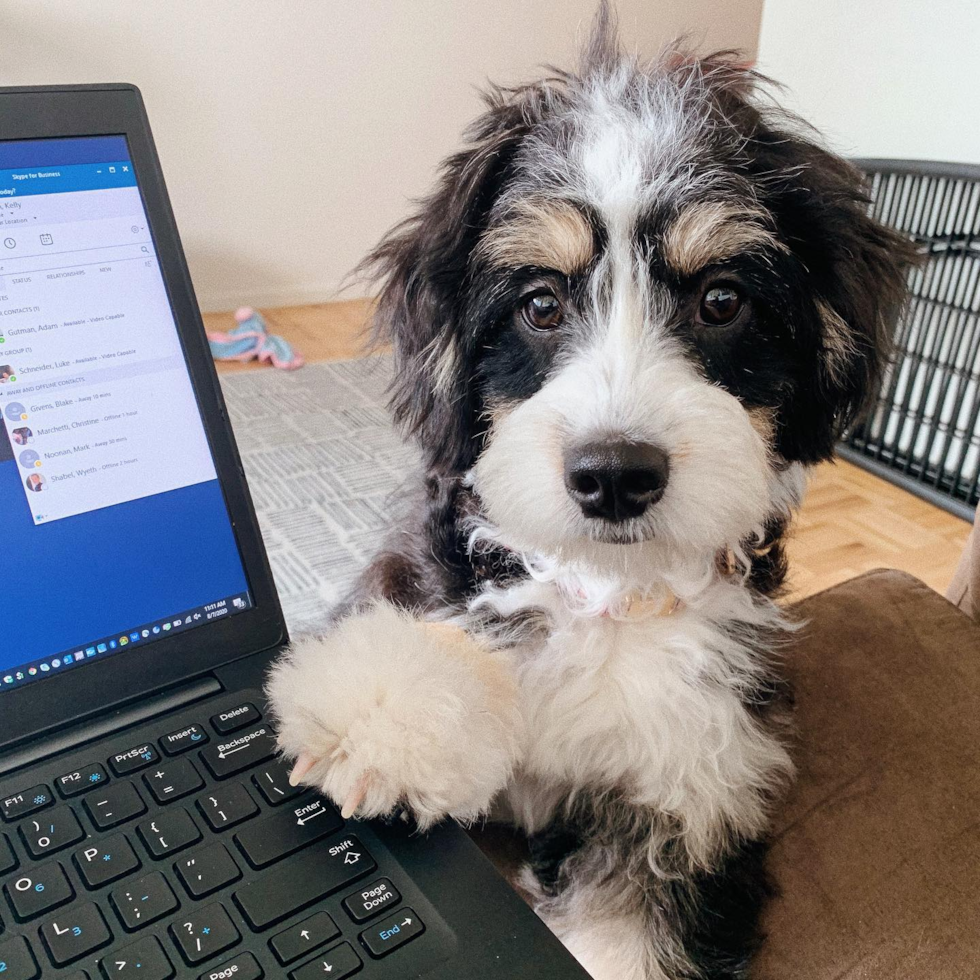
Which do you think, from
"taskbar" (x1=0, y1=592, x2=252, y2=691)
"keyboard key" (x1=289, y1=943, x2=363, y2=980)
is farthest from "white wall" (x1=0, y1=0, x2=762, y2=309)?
"keyboard key" (x1=289, y1=943, x2=363, y2=980)

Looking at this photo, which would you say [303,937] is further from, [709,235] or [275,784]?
[709,235]

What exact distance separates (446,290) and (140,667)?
47cm

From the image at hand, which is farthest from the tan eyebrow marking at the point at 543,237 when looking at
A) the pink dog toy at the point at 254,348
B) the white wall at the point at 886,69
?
the pink dog toy at the point at 254,348

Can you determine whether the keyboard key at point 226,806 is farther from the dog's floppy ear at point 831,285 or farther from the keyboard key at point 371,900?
the dog's floppy ear at point 831,285

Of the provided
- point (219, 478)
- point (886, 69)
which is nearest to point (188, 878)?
point (219, 478)

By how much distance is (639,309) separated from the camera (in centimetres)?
88

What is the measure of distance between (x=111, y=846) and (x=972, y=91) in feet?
8.83

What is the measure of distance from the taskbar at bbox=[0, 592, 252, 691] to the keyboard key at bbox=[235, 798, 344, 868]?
0.65ft

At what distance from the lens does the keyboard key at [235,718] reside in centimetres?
72

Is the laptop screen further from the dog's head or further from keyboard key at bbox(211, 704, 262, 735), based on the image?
the dog's head

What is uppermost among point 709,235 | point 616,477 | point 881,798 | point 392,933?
point 709,235

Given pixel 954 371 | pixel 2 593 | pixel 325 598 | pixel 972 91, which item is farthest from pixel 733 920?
pixel 972 91

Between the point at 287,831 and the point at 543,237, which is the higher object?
the point at 543,237

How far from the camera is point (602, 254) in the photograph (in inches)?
34.5
